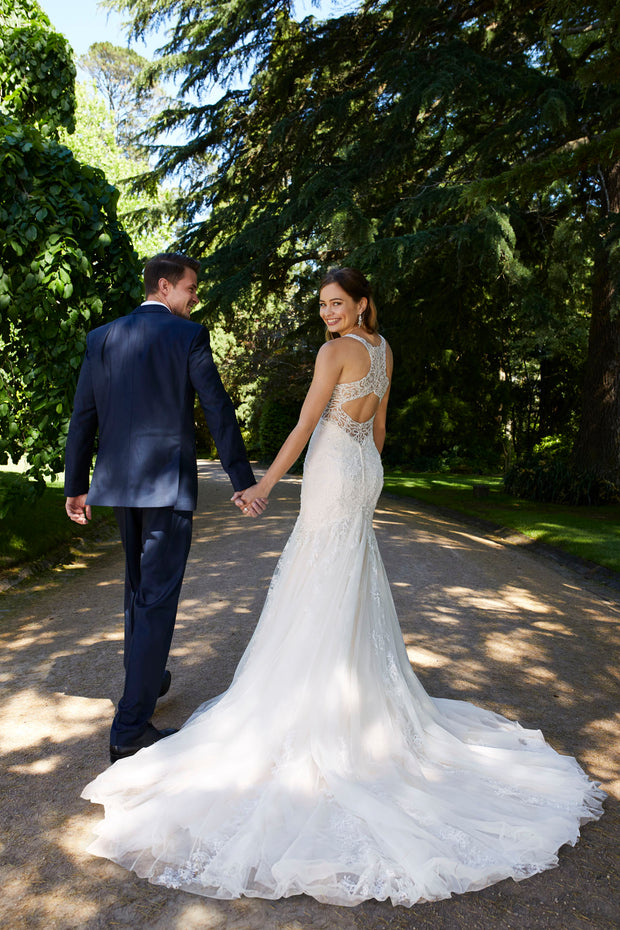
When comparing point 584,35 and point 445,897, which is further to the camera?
point 584,35

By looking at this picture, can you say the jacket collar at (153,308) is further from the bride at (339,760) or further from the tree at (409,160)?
the tree at (409,160)

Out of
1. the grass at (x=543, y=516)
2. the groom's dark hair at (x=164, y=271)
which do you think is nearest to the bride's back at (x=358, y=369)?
the groom's dark hair at (x=164, y=271)

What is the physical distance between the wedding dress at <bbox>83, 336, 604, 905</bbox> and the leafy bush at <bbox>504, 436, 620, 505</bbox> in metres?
9.26

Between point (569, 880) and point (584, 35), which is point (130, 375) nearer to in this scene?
point (569, 880)

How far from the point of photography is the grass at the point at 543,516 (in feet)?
27.3

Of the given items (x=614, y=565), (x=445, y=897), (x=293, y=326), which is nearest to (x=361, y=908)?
(x=445, y=897)

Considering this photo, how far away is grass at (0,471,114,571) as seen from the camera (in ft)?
21.5

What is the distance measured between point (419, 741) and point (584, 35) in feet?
32.4

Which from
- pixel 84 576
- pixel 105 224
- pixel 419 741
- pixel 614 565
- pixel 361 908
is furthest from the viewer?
pixel 614 565

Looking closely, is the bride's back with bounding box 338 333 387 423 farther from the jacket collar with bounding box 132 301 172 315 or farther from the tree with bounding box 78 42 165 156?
the tree with bounding box 78 42 165 156

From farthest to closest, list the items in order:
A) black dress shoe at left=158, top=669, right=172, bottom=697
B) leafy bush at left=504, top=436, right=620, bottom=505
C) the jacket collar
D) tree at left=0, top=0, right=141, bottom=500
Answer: leafy bush at left=504, top=436, right=620, bottom=505, tree at left=0, top=0, right=141, bottom=500, black dress shoe at left=158, top=669, right=172, bottom=697, the jacket collar

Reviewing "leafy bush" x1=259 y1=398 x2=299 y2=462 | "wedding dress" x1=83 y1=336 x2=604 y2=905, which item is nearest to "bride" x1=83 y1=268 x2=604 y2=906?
"wedding dress" x1=83 y1=336 x2=604 y2=905

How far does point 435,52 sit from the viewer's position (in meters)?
9.51

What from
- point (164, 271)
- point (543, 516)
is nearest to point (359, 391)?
point (164, 271)
